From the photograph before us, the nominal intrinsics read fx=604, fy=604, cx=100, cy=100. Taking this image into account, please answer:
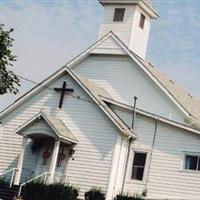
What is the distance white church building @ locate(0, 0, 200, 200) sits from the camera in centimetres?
2933

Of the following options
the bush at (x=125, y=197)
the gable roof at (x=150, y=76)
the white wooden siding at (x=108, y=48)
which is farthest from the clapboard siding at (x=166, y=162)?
the white wooden siding at (x=108, y=48)

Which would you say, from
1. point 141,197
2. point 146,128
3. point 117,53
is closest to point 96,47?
point 117,53

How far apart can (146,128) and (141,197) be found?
11.6 feet

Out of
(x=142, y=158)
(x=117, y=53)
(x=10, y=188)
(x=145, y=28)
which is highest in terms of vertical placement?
(x=145, y=28)

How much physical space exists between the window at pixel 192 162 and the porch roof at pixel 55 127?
5.60 meters

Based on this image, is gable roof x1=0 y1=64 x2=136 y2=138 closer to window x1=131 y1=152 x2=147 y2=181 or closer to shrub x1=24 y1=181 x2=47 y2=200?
window x1=131 y1=152 x2=147 y2=181

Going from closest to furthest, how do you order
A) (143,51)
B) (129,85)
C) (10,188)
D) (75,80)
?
(10,188) → (75,80) → (129,85) → (143,51)

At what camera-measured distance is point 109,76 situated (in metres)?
35.3

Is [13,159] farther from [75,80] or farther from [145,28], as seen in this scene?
[145,28]

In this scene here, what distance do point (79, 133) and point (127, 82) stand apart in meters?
5.53

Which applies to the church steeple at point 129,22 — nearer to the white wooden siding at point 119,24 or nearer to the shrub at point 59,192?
the white wooden siding at point 119,24

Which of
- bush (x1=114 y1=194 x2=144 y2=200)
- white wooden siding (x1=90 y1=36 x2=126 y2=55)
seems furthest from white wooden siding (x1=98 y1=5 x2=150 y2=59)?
bush (x1=114 y1=194 x2=144 y2=200)

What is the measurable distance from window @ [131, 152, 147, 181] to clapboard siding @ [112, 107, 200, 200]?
0.74 ft

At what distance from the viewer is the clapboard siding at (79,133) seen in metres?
29.6
